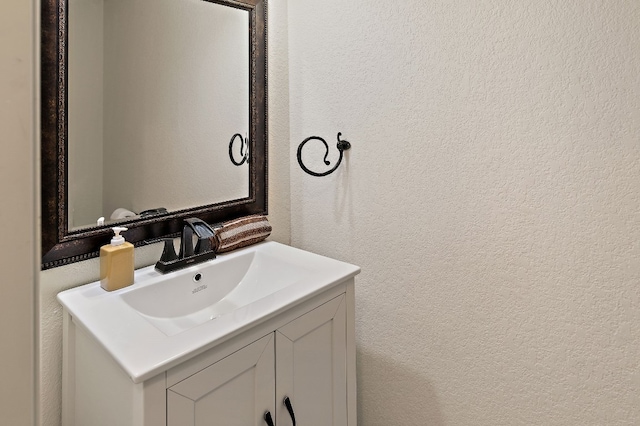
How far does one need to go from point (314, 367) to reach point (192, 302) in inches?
15.3

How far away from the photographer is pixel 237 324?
847 millimetres

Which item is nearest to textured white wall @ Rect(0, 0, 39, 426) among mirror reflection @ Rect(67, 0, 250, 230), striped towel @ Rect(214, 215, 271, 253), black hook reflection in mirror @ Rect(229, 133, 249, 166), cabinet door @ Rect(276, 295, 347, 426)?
cabinet door @ Rect(276, 295, 347, 426)

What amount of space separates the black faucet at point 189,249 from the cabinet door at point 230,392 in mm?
388

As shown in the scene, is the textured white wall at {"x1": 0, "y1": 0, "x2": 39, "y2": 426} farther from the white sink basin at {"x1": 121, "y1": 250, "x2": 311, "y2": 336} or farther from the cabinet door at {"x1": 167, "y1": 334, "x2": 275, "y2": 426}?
the white sink basin at {"x1": 121, "y1": 250, "x2": 311, "y2": 336}

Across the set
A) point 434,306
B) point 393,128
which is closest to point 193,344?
point 434,306

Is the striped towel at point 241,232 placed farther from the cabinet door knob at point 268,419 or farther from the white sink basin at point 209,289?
the cabinet door knob at point 268,419

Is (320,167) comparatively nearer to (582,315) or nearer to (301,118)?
(301,118)

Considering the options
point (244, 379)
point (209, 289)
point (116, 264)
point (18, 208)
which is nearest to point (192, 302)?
point (209, 289)

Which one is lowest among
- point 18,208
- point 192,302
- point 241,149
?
point 192,302

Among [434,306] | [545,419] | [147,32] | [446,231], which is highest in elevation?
[147,32]

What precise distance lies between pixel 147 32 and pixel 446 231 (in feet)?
3.41

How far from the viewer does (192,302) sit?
3.75 ft

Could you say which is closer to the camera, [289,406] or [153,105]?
[289,406]

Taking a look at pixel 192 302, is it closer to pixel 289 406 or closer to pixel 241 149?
pixel 289 406
